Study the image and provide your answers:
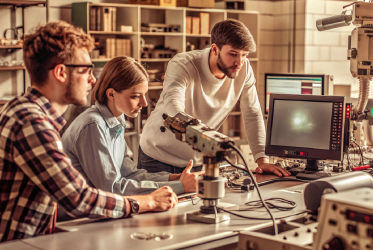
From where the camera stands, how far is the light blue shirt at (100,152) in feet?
6.53

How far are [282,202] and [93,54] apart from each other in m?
3.16

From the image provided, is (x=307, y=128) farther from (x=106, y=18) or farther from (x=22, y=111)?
(x=106, y=18)

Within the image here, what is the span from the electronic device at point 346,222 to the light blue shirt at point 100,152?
0.90 m

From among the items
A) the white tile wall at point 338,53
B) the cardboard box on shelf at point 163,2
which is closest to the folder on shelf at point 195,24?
the cardboard box on shelf at point 163,2

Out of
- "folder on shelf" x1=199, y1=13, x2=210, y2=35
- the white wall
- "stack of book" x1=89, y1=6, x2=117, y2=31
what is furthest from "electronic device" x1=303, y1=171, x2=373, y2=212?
the white wall

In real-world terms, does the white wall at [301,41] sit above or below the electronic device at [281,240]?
above

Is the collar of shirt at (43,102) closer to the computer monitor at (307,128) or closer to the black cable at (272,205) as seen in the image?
the black cable at (272,205)

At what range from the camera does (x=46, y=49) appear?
1579 mm

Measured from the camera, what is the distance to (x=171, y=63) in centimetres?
273

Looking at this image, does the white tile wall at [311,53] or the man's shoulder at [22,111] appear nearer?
the man's shoulder at [22,111]

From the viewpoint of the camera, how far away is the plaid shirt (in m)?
1.48

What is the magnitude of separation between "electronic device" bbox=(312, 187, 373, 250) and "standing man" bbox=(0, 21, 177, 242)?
69 cm

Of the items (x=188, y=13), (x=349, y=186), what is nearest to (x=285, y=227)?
(x=349, y=186)

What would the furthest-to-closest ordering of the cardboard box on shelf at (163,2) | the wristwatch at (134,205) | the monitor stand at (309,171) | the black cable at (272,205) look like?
the cardboard box on shelf at (163,2)
the monitor stand at (309,171)
the black cable at (272,205)
the wristwatch at (134,205)
